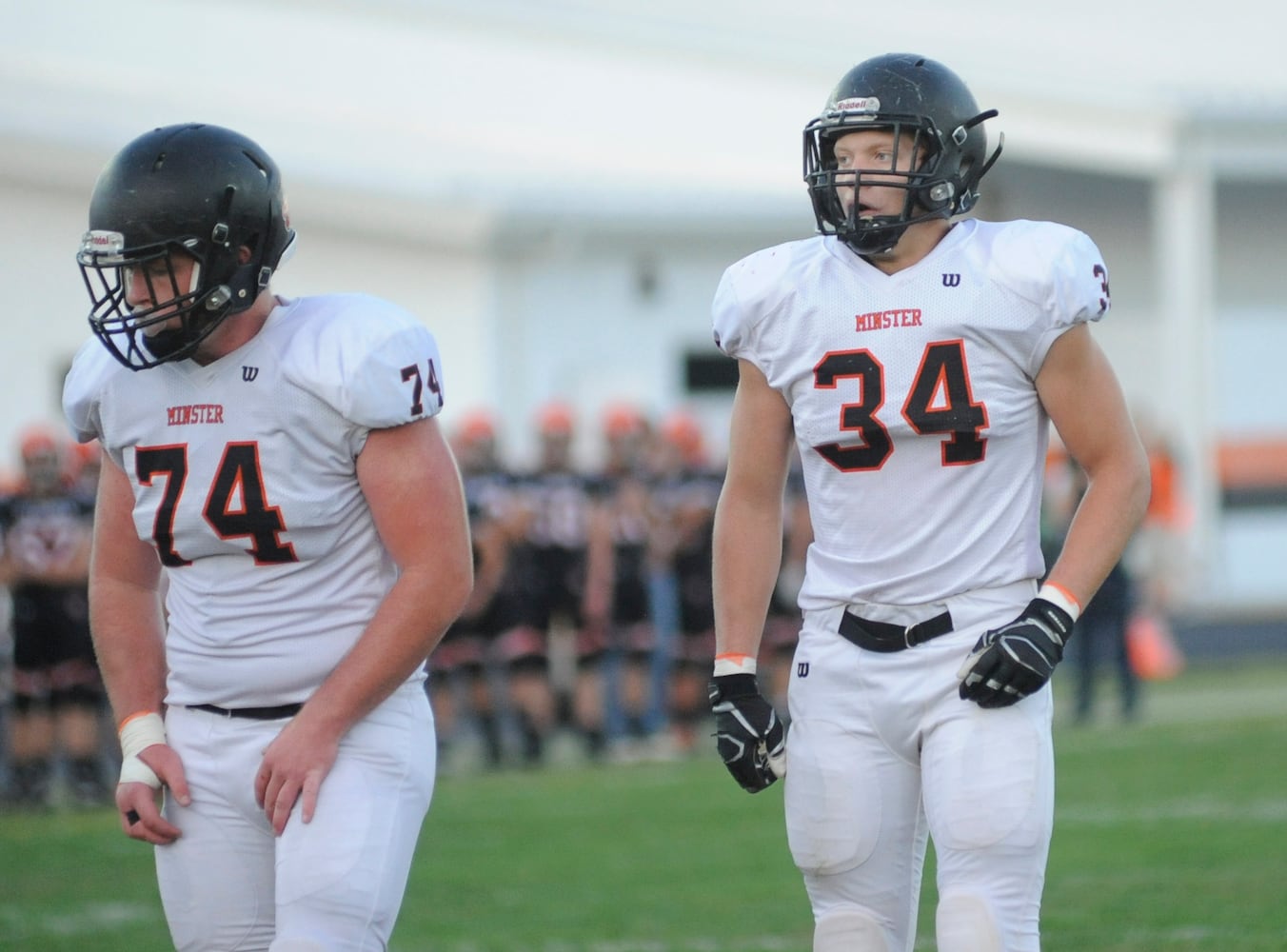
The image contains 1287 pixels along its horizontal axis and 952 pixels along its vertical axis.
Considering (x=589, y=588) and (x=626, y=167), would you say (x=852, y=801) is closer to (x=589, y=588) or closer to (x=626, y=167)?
(x=589, y=588)

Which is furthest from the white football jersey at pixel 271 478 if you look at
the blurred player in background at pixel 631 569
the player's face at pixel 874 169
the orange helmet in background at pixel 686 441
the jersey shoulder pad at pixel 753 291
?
the orange helmet in background at pixel 686 441

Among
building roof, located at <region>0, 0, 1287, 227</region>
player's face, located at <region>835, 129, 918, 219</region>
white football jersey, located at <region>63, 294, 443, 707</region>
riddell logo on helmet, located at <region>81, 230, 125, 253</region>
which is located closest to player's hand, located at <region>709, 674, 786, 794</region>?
white football jersey, located at <region>63, 294, 443, 707</region>

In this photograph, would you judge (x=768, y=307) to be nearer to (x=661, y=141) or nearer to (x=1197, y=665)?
(x=1197, y=665)

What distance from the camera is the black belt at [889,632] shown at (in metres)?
3.47

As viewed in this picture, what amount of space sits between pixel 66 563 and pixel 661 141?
8.32m

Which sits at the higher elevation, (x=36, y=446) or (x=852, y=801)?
(x=852, y=801)

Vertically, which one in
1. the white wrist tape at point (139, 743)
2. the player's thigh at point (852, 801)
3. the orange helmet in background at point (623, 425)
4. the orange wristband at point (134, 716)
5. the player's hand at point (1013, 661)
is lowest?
the orange helmet in background at point (623, 425)

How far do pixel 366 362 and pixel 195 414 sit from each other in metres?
0.32

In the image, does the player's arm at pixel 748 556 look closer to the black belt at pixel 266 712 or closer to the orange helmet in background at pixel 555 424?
the black belt at pixel 266 712

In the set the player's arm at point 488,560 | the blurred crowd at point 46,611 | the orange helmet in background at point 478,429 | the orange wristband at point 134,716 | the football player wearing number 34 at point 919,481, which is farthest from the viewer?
the orange helmet in background at point 478,429

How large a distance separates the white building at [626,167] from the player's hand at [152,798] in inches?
471

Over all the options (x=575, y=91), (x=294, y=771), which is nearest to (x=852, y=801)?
(x=294, y=771)

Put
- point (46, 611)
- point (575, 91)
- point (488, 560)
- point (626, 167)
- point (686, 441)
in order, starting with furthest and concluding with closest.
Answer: point (575, 91), point (626, 167), point (686, 441), point (488, 560), point (46, 611)

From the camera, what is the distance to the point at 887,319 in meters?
3.50
